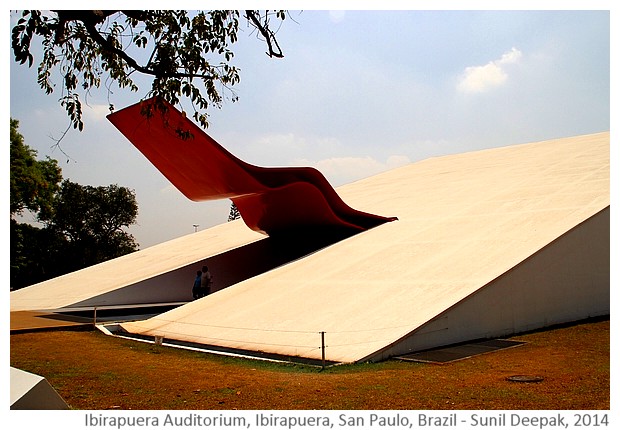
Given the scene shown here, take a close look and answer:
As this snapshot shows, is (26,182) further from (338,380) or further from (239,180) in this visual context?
(338,380)

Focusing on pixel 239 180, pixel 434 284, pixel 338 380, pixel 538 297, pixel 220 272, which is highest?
pixel 239 180

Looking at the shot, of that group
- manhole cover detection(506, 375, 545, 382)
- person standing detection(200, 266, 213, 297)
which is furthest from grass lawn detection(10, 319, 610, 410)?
person standing detection(200, 266, 213, 297)

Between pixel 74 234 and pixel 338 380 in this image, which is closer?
pixel 338 380

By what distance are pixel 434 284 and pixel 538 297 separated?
60.9 inches

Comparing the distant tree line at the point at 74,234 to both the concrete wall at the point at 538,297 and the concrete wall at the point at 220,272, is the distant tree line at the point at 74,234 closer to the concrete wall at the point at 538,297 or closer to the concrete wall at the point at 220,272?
the concrete wall at the point at 220,272

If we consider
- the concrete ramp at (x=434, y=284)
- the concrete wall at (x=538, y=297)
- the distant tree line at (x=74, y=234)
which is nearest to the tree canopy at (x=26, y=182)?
the distant tree line at (x=74, y=234)

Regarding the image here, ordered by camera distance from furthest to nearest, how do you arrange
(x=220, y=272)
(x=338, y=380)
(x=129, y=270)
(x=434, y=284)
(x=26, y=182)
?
(x=26, y=182) → (x=129, y=270) → (x=220, y=272) → (x=434, y=284) → (x=338, y=380)

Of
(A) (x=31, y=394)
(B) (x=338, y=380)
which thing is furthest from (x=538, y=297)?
(A) (x=31, y=394)

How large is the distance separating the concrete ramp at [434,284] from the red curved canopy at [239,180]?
3.41ft

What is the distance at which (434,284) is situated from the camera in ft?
29.3

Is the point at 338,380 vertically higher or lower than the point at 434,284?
lower

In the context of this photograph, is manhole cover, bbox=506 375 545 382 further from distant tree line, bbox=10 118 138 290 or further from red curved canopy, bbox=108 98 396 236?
distant tree line, bbox=10 118 138 290

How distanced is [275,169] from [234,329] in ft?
15.5
